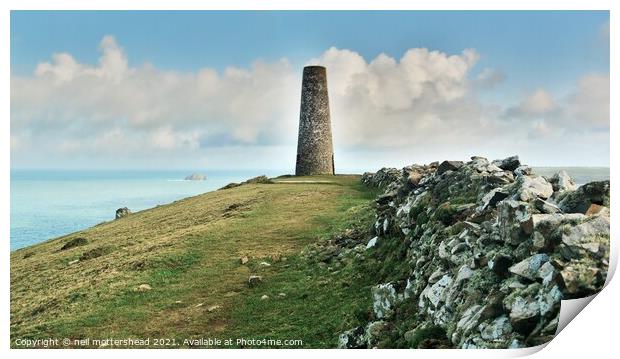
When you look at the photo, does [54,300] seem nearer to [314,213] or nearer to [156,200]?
[314,213]

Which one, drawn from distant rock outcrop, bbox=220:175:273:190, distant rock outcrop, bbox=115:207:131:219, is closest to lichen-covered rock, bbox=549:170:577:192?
distant rock outcrop, bbox=220:175:273:190

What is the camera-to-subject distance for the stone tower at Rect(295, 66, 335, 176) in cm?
4962

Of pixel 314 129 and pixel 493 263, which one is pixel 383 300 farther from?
pixel 314 129

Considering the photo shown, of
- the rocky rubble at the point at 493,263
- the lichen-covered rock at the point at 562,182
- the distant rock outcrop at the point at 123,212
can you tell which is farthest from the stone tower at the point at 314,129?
the lichen-covered rock at the point at 562,182

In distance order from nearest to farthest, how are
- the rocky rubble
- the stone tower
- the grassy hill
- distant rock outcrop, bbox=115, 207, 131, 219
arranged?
the rocky rubble
the grassy hill
distant rock outcrop, bbox=115, 207, 131, 219
the stone tower

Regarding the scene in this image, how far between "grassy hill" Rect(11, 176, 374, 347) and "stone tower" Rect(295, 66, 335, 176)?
16619mm

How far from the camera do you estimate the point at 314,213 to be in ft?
92.3

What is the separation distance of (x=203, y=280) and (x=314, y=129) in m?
30.6

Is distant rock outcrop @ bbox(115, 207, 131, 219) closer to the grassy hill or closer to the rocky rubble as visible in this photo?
the grassy hill

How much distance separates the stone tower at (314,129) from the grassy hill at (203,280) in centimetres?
1662

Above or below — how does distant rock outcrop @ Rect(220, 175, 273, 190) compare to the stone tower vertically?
below

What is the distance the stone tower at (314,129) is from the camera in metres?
49.6

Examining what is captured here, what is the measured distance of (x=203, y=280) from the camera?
20.4 metres
